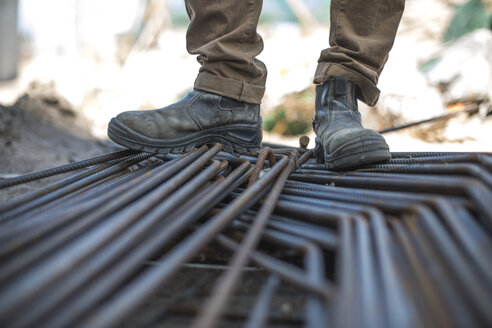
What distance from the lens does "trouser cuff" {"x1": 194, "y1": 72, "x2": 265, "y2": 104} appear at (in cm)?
153

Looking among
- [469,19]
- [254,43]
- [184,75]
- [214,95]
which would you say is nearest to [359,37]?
[254,43]

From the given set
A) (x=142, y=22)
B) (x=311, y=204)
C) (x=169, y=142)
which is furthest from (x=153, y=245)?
(x=142, y=22)

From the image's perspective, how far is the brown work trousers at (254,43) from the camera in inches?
59.2

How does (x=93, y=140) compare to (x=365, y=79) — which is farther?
(x=93, y=140)

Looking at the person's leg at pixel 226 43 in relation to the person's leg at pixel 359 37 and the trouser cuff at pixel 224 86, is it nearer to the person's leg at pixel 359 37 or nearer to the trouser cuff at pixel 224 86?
the trouser cuff at pixel 224 86

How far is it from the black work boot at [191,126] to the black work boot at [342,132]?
335 millimetres

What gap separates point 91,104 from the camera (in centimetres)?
686

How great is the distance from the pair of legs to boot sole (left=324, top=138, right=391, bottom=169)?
2cm

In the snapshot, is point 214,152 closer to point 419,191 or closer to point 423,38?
point 419,191

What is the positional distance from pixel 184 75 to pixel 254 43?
776 centimetres

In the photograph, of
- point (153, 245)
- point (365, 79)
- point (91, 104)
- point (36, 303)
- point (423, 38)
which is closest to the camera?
point (36, 303)

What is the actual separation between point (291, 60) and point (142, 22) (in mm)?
6934

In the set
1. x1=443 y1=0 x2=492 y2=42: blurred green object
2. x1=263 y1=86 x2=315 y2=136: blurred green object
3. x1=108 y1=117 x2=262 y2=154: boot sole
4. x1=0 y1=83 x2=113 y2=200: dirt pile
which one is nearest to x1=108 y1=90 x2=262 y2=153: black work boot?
x1=108 y1=117 x2=262 y2=154: boot sole

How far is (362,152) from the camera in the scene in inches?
51.9
